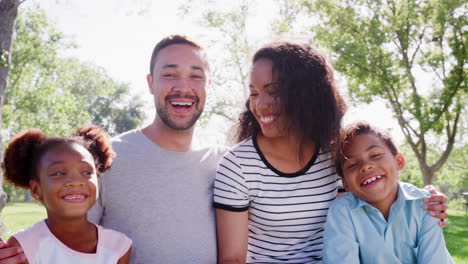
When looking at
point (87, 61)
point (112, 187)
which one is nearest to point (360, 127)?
point (112, 187)

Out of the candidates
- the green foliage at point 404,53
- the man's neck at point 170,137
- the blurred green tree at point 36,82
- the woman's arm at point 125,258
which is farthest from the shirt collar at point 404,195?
the blurred green tree at point 36,82

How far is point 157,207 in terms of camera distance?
281 cm

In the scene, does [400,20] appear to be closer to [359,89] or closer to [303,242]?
[359,89]

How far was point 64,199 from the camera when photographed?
234 cm

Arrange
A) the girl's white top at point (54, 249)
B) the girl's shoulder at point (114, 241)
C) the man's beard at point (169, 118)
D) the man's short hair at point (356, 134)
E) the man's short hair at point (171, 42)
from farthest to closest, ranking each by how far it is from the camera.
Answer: the man's short hair at point (171, 42) → the man's beard at point (169, 118) → the man's short hair at point (356, 134) → the girl's shoulder at point (114, 241) → the girl's white top at point (54, 249)

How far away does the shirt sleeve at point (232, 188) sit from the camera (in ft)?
8.87

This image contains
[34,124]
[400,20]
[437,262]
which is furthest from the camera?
[34,124]

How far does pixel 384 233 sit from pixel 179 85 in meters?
1.70

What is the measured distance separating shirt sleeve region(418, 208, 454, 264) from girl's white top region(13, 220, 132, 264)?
1.87m

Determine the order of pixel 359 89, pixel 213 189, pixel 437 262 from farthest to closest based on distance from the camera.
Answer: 1. pixel 359 89
2. pixel 213 189
3. pixel 437 262

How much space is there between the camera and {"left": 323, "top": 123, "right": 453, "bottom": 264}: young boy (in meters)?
2.60

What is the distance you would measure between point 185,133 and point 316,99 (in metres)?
0.97

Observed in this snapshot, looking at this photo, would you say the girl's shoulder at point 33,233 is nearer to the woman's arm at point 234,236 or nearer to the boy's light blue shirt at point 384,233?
the woman's arm at point 234,236

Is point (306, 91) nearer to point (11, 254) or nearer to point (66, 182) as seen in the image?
point (66, 182)
